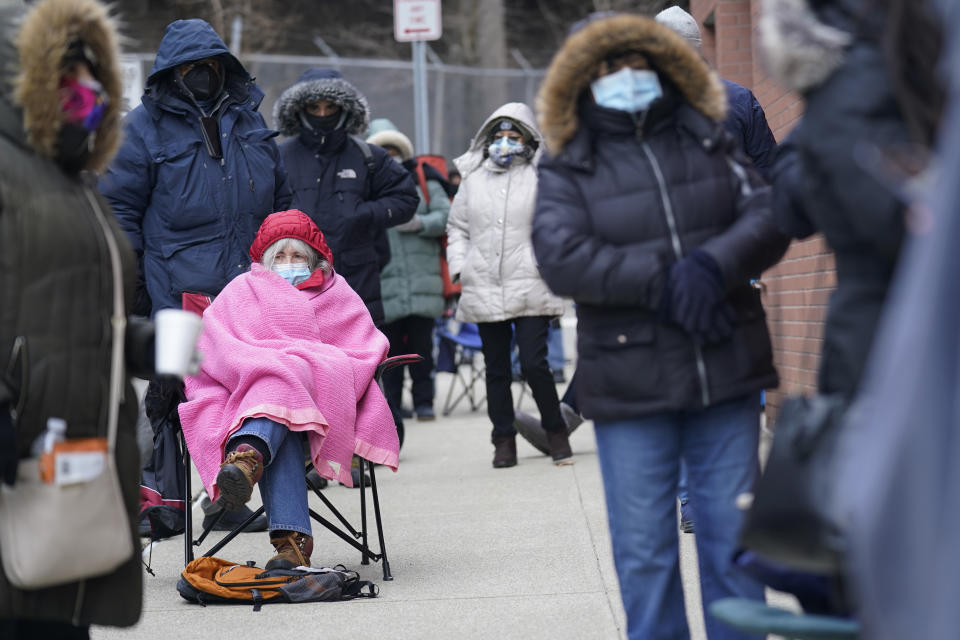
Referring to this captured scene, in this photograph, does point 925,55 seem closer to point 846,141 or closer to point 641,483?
point 846,141

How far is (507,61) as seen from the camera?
2642cm

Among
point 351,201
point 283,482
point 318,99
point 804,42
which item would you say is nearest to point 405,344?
point 351,201

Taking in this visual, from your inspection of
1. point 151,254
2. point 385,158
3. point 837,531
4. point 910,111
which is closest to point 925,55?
point 910,111

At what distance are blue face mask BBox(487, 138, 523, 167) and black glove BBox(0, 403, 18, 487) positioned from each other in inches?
208

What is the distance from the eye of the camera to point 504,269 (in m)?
8.18

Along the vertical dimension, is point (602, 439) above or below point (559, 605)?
above

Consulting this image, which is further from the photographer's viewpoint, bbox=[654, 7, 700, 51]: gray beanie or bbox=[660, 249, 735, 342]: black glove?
bbox=[654, 7, 700, 51]: gray beanie

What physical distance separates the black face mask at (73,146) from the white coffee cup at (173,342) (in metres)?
0.43

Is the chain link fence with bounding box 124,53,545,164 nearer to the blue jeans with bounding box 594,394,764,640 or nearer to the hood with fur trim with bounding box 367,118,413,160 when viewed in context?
the hood with fur trim with bounding box 367,118,413,160

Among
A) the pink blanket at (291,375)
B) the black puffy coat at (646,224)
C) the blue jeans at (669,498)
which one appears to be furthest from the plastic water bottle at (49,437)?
the pink blanket at (291,375)

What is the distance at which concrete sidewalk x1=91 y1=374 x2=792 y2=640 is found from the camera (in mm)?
5016

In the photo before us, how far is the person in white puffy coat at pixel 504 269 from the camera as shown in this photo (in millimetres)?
8125

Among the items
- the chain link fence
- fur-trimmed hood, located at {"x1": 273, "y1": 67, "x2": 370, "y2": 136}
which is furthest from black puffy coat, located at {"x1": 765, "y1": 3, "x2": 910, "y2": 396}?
the chain link fence

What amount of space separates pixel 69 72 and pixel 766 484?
1917mm
